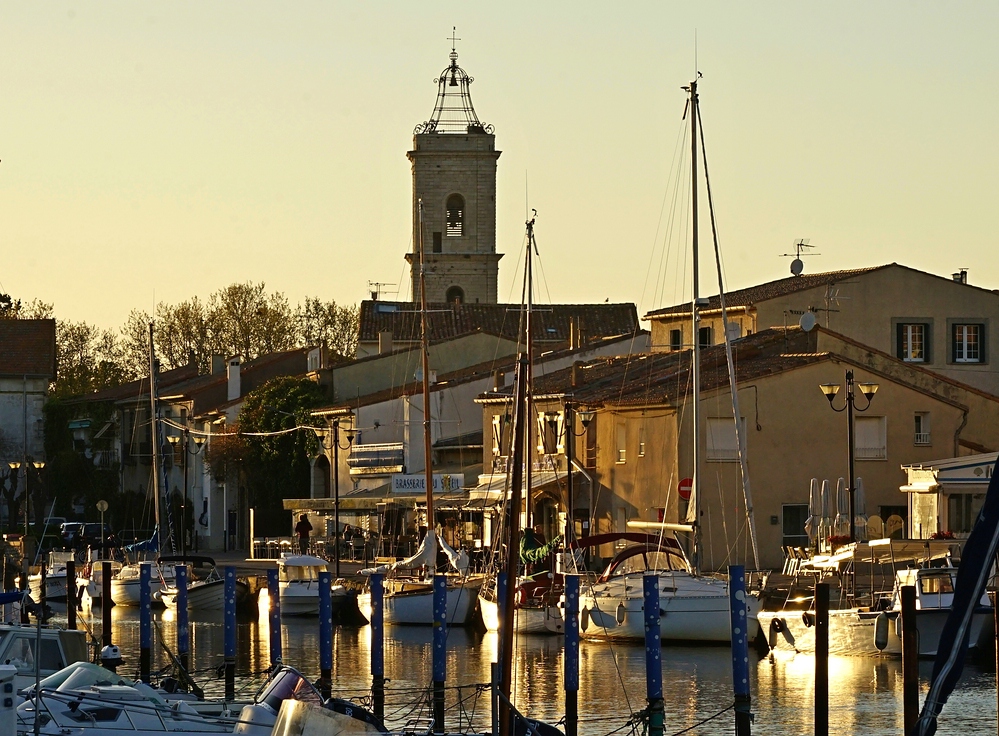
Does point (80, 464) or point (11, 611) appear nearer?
point (11, 611)

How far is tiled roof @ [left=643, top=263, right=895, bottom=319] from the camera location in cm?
6225

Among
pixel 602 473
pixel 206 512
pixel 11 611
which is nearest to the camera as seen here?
pixel 11 611

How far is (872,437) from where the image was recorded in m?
52.4

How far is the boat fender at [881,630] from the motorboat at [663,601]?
3.05 meters

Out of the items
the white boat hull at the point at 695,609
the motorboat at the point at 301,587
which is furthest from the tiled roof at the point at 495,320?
the white boat hull at the point at 695,609

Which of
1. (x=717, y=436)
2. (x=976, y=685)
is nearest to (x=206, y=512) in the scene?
(x=717, y=436)

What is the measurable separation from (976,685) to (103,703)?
16.4 metres

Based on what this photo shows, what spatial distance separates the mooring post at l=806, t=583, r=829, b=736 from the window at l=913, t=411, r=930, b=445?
27.3 meters

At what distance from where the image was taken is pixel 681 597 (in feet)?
130

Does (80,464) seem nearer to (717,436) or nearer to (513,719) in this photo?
(717,436)

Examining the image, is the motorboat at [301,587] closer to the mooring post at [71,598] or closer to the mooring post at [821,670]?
the mooring post at [71,598]

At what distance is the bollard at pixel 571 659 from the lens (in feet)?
86.5

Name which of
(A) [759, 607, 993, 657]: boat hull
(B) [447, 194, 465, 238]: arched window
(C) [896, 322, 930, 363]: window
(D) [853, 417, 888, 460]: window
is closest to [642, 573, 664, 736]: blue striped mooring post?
(A) [759, 607, 993, 657]: boat hull

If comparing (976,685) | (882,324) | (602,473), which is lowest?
(976,685)
